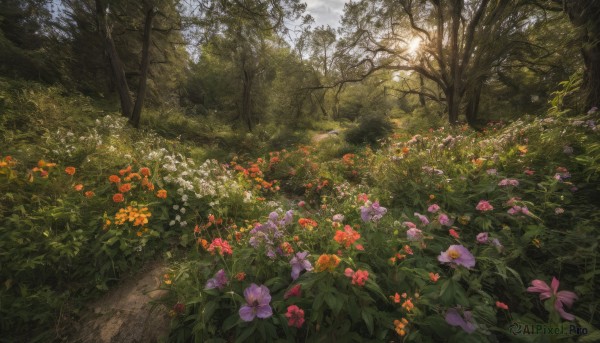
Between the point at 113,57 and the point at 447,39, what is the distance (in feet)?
46.3

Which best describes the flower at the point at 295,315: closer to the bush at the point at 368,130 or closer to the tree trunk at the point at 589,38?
the tree trunk at the point at 589,38

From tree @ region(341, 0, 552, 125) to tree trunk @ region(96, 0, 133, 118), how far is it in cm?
973

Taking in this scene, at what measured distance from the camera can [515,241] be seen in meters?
1.98

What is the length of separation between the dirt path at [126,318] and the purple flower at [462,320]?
1921mm

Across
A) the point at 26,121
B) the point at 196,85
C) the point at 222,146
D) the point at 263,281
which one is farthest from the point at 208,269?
the point at 196,85

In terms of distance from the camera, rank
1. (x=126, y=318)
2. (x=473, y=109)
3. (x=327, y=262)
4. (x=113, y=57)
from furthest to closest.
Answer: (x=473, y=109), (x=113, y=57), (x=126, y=318), (x=327, y=262)

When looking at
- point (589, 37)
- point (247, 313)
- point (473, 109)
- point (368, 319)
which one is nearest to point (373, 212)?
point (368, 319)

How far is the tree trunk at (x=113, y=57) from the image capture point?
751cm

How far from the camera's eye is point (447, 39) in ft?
38.3

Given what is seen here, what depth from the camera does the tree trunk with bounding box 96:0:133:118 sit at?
7512mm

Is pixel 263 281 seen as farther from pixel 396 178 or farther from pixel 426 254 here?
pixel 396 178

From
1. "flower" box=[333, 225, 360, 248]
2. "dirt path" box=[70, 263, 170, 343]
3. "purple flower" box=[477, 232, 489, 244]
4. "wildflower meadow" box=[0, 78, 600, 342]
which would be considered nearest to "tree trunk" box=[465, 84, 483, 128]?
"wildflower meadow" box=[0, 78, 600, 342]

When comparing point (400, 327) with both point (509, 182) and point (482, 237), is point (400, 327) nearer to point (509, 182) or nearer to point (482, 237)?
point (482, 237)

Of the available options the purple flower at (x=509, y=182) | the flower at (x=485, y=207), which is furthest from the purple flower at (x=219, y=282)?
the purple flower at (x=509, y=182)
